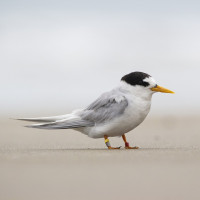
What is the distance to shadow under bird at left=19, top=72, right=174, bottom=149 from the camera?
7.14 meters

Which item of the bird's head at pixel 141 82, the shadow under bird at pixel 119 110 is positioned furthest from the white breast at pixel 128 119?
the bird's head at pixel 141 82

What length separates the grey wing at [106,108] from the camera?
7.15 meters

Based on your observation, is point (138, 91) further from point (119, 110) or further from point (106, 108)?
point (106, 108)

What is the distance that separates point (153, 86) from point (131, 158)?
1384 millimetres

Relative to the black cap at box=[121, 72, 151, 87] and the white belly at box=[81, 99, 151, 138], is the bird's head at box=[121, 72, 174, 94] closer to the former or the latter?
the black cap at box=[121, 72, 151, 87]

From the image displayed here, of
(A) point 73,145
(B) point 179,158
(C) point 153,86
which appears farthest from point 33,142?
(B) point 179,158

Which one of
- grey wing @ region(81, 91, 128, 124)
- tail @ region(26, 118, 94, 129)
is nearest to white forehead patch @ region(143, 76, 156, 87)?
grey wing @ region(81, 91, 128, 124)

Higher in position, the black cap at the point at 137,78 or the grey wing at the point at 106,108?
the black cap at the point at 137,78

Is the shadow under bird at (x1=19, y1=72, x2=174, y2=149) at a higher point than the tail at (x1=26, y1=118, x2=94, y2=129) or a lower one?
higher

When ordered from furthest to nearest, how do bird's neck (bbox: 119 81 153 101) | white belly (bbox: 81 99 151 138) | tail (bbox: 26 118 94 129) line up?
tail (bbox: 26 118 94 129) < bird's neck (bbox: 119 81 153 101) < white belly (bbox: 81 99 151 138)

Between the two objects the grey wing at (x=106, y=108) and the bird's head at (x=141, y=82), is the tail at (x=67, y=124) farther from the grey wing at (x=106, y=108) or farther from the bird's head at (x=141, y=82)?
the bird's head at (x=141, y=82)

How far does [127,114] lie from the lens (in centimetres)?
712

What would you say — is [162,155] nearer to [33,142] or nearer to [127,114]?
[127,114]

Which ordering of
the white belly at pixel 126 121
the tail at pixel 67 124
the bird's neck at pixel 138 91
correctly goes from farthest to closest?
the tail at pixel 67 124
the bird's neck at pixel 138 91
the white belly at pixel 126 121
